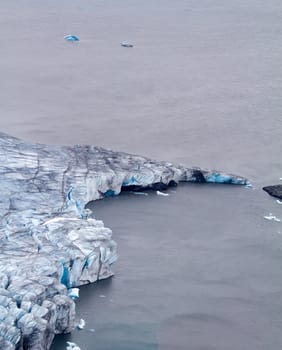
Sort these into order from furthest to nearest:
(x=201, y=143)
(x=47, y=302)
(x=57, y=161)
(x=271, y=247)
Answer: (x=201, y=143), (x=57, y=161), (x=271, y=247), (x=47, y=302)

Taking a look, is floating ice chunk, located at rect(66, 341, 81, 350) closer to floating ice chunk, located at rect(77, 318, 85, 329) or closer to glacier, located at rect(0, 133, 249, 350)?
glacier, located at rect(0, 133, 249, 350)

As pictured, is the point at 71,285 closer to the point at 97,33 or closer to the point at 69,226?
the point at 69,226

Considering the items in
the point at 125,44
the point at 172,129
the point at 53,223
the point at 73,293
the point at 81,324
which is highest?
the point at 125,44

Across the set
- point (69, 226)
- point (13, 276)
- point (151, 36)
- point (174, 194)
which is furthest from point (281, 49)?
point (13, 276)

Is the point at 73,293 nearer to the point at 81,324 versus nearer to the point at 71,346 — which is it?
the point at 81,324

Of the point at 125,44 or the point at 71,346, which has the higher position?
the point at 125,44

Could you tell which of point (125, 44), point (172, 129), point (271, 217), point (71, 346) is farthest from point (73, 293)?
point (125, 44)

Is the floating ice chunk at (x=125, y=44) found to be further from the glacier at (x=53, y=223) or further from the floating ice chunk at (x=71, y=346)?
the floating ice chunk at (x=71, y=346)
